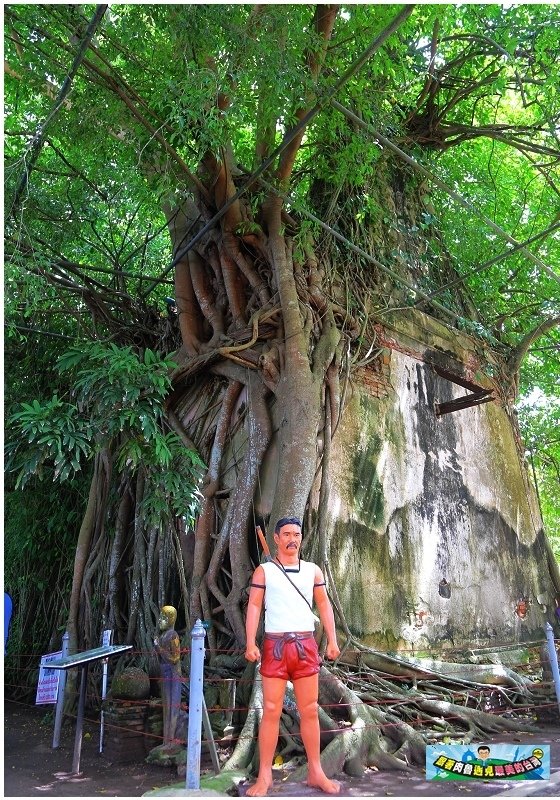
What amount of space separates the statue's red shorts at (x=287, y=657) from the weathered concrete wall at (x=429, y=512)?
76.5 inches

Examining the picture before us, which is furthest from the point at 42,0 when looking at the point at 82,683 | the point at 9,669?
the point at 9,669

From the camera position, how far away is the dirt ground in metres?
3.41

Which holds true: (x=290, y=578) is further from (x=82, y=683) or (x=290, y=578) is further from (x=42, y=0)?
(x=42, y=0)

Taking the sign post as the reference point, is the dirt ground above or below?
below

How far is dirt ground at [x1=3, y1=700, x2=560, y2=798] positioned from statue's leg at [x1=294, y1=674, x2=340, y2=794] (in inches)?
3.3

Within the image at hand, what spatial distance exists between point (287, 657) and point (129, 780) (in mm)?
1464

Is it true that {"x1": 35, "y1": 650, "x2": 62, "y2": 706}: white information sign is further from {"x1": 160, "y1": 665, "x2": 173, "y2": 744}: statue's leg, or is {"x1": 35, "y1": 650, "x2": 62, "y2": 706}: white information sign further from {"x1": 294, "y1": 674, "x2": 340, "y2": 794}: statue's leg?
{"x1": 294, "y1": 674, "x2": 340, "y2": 794}: statue's leg

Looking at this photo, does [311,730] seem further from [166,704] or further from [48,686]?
[48,686]

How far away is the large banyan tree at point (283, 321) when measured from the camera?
455 cm

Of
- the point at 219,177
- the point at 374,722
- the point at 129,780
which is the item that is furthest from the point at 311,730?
the point at 219,177

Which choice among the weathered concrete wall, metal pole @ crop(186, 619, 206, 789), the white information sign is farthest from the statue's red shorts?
the white information sign

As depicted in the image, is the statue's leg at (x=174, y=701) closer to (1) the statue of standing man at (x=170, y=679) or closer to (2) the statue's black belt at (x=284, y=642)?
(1) the statue of standing man at (x=170, y=679)

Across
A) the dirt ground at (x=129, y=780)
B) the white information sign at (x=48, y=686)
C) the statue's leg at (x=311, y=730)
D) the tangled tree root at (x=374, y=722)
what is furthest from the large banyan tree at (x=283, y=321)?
the white information sign at (x=48, y=686)

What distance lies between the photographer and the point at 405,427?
6332 millimetres
